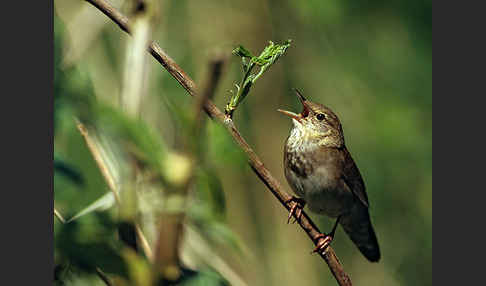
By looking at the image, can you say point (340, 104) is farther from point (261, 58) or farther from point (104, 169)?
point (104, 169)

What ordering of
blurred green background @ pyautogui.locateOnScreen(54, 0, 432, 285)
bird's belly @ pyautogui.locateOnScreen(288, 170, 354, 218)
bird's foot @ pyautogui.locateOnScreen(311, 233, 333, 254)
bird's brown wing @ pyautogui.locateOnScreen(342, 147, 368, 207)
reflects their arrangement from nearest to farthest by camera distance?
bird's foot @ pyautogui.locateOnScreen(311, 233, 333, 254)
bird's belly @ pyautogui.locateOnScreen(288, 170, 354, 218)
bird's brown wing @ pyautogui.locateOnScreen(342, 147, 368, 207)
blurred green background @ pyautogui.locateOnScreen(54, 0, 432, 285)

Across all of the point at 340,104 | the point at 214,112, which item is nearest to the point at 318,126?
the point at 340,104

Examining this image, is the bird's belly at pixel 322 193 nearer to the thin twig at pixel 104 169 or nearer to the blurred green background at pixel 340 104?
the blurred green background at pixel 340 104

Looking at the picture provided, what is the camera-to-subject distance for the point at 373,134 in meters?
4.35

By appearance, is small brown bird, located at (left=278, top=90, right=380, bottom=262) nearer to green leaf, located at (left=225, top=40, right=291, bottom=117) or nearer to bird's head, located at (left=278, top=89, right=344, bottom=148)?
bird's head, located at (left=278, top=89, right=344, bottom=148)

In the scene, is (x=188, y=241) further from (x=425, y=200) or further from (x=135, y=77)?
(x=425, y=200)

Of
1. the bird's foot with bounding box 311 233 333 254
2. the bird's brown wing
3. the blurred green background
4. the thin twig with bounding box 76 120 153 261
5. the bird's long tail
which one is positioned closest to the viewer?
the thin twig with bounding box 76 120 153 261

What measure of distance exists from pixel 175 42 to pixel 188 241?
8.39 ft

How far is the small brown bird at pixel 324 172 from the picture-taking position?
316 cm

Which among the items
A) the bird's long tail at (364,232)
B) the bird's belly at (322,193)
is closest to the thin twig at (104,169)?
the bird's belly at (322,193)

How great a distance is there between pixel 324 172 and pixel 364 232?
0.70 m

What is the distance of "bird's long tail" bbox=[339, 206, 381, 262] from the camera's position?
3.70 metres

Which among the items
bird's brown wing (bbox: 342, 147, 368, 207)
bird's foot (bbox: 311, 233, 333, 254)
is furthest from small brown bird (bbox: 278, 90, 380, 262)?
bird's foot (bbox: 311, 233, 333, 254)

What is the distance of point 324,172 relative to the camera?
3.26 m
